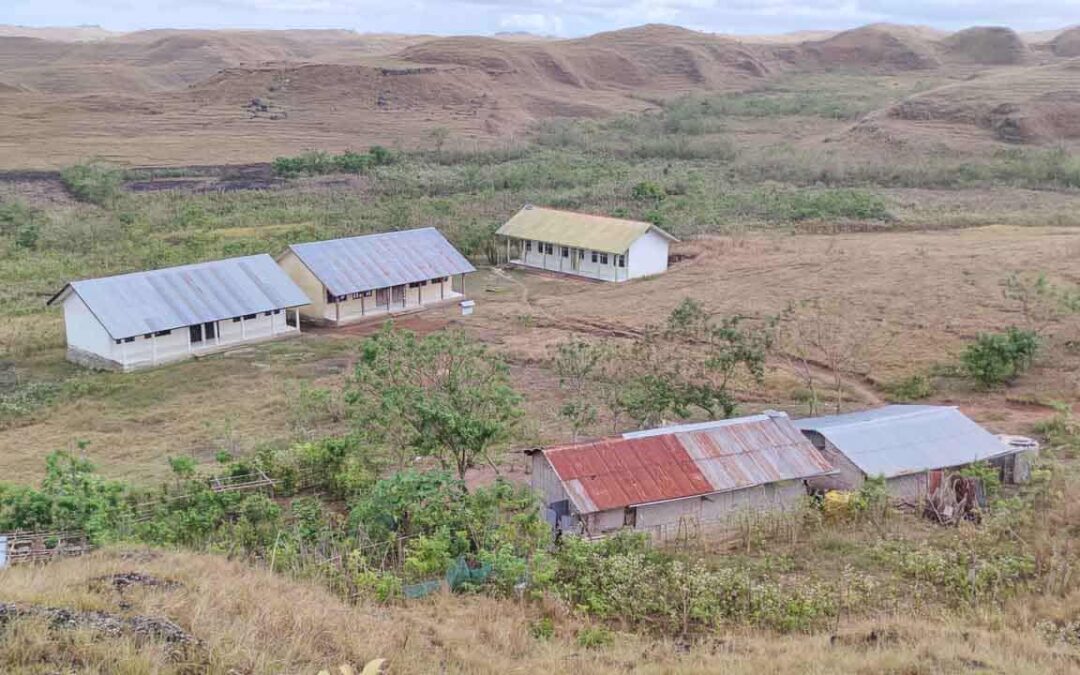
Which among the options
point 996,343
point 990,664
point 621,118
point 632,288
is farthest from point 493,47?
point 990,664

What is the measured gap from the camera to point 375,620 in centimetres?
956

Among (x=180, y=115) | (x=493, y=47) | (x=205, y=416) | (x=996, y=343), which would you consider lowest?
(x=205, y=416)

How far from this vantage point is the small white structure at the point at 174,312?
26.2 metres

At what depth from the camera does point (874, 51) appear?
400 feet

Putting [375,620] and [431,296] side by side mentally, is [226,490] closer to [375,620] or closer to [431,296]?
[375,620]

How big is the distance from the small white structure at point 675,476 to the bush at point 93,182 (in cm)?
4019

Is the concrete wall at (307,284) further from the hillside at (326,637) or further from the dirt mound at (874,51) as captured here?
the dirt mound at (874,51)

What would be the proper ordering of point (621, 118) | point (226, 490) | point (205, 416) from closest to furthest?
point (226, 490) → point (205, 416) → point (621, 118)

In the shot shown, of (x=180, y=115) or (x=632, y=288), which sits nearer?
(x=632, y=288)

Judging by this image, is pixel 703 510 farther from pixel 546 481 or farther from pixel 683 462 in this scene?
pixel 546 481

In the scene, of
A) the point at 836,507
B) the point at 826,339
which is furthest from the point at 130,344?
the point at 836,507

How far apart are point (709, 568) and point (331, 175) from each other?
48.9 m

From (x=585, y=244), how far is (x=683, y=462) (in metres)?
21.4

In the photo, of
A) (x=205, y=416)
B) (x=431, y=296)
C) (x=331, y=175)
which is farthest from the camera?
→ (x=331, y=175)
